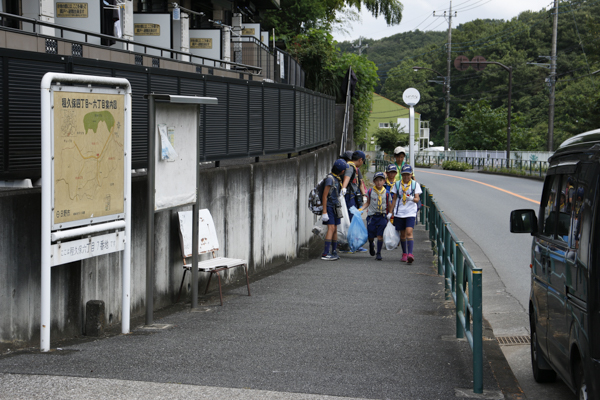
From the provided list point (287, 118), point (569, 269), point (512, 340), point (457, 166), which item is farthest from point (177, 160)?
point (457, 166)

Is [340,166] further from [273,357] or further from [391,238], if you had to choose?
[273,357]

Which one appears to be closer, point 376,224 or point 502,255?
point 376,224

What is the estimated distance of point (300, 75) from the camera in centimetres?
2773

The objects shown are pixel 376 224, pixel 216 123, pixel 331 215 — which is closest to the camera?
pixel 216 123

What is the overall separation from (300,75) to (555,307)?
2359cm

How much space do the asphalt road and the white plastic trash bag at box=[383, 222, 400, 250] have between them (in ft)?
5.45

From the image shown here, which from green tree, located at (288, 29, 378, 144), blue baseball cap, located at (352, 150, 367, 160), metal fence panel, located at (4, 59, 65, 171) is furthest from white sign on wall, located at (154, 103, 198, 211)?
green tree, located at (288, 29, 378, 144)

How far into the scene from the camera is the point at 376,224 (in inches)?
493

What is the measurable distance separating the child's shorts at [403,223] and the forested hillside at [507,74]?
33201 mm

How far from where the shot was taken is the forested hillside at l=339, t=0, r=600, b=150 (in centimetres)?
6638

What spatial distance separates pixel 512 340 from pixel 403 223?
4143mm

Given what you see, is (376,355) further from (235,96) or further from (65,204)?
(235,96)

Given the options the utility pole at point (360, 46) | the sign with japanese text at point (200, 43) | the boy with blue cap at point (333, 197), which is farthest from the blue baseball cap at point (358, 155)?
the utility pole at point (360, 46)

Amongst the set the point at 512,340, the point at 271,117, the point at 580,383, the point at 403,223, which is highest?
the point at 271,117
